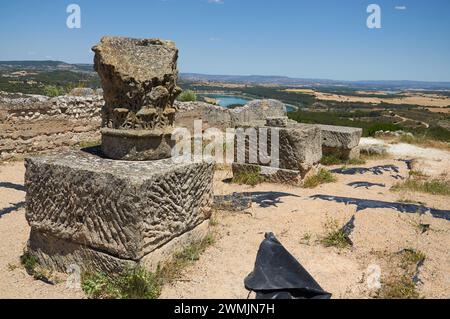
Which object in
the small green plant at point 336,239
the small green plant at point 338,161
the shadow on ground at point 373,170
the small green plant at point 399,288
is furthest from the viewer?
the small green plant at point 338,161

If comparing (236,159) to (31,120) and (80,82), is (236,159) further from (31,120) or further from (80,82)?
(80,82)

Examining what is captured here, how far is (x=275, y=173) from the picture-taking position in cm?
691

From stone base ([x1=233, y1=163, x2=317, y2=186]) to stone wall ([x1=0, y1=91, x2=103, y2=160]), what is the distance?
5.03 m

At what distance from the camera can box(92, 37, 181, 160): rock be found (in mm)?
3562

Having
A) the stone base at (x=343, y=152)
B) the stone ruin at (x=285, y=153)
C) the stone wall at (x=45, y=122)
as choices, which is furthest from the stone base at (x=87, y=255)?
the stone base at (x=343, y=152)

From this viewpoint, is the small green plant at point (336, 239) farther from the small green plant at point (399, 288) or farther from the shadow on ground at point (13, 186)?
the shadow on ground at point (13, 186)

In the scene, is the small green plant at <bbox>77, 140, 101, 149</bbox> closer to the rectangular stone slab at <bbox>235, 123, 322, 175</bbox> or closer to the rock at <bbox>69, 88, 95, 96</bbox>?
the rock at <bbox>69, 88, 95, 96</bbox>

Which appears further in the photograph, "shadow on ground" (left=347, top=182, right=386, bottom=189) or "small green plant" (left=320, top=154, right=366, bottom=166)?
"small green plant" (left=320, top=154, right=366, bottom=166)

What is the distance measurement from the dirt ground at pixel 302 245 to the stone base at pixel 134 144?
111 cm

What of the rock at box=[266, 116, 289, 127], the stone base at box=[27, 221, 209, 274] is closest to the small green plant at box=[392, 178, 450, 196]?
the rock at box=[266, 116, 289, 127]

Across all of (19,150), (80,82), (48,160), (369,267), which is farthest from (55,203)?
(80,82)

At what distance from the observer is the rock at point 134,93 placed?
3562 millimetres

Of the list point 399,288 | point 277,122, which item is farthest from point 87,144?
point 399,288

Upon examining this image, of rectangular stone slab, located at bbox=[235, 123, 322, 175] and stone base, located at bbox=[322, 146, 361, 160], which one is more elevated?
rectangular stone slab, located at bbox=[235, 123, 322, 175]
